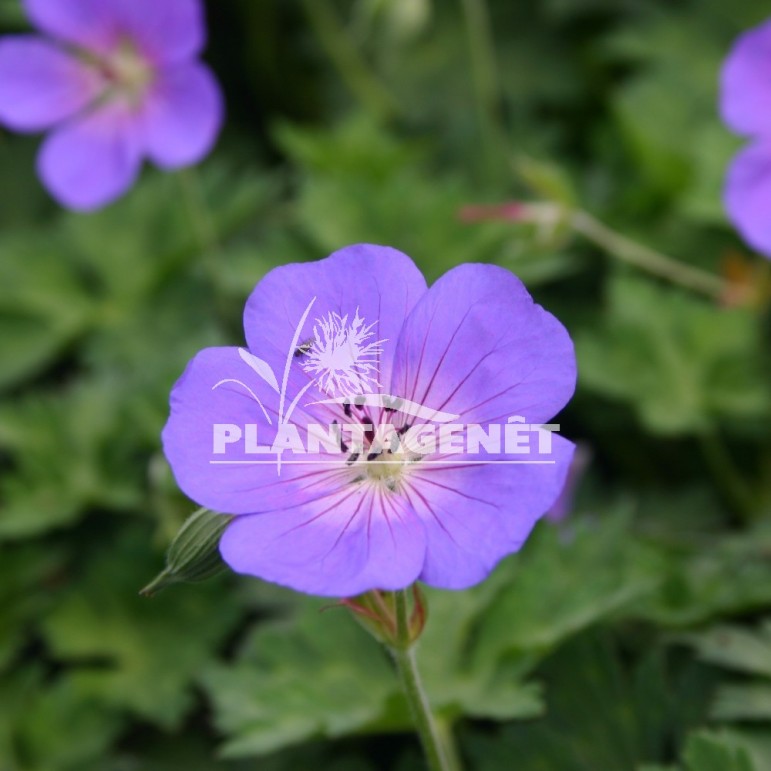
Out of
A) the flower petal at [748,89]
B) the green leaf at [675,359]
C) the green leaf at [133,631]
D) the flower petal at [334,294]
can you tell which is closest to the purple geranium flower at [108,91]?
the green leaf at [133,631]

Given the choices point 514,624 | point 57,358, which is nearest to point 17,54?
point 57,358

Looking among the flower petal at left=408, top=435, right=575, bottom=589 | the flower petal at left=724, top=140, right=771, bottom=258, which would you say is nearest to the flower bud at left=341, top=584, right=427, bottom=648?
the flower petal at left=408, top=435, right=575, bottom=589

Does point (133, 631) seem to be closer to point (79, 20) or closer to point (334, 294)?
point (334, 294)

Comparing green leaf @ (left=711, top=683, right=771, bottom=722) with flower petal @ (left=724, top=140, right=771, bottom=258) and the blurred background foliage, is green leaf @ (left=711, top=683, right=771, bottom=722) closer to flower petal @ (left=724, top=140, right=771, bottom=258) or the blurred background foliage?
the blurred background foliage
